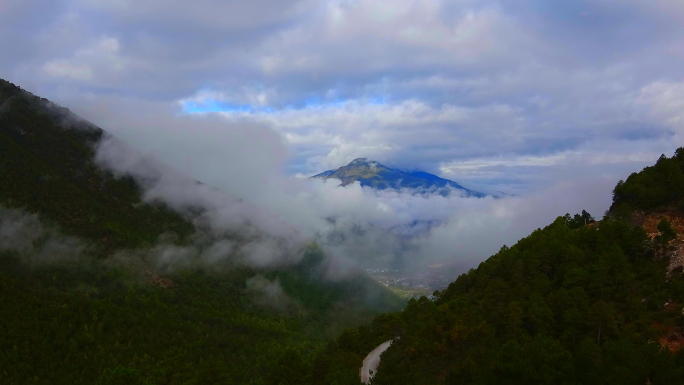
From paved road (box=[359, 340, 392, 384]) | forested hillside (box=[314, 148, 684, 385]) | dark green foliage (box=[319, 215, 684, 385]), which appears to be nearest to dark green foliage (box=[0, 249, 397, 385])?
paved road (box=[359, 340, 392, 384])

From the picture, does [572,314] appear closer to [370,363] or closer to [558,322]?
[558,322]

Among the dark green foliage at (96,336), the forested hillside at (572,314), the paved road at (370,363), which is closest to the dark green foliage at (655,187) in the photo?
the forested hillside at (572,314)

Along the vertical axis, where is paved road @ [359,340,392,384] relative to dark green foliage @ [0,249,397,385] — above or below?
above

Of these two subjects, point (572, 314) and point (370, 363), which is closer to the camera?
point (572, 314)

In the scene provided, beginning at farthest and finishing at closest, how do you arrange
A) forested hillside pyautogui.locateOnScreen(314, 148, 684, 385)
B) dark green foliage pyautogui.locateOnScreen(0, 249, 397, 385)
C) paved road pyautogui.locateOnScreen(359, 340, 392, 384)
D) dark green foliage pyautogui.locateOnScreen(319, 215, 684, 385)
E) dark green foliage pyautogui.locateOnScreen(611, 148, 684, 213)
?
1. dark green foliage pyautogui.locateOnScreen(0, 249, 397, 385)
2. dark green foliage pyautogui.locateOnScreen(611, 148, 684, 213)
3. paved road pyautogui.locateOnScreen(359, 340, 392, 384)
4. forested hillside pyautogui.locateOnScreen(314, 148, 684, 385)
5. dark green foliage pyautogui.locateOnScreen(319, 215, 684, 385)

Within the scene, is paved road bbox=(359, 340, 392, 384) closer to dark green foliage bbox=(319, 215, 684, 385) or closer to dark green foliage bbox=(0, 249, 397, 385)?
dark green foliage bbox=(319, 215, 684, 385)

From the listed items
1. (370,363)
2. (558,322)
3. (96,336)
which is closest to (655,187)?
(558,322)

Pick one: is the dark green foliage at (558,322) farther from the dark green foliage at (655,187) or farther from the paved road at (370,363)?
the dark green foliage at (655,187)
